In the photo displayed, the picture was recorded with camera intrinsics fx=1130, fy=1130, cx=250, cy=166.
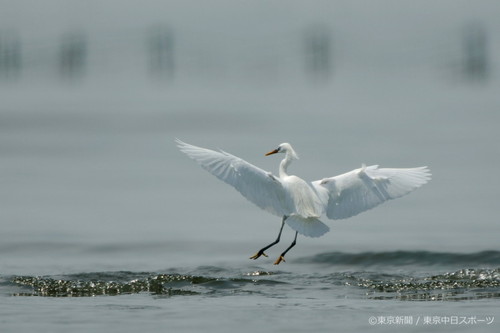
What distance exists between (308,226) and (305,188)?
555 mm

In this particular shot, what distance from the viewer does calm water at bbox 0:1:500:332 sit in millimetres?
11789

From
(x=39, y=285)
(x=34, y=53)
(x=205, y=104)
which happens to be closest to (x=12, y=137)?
(x=205, y=104)

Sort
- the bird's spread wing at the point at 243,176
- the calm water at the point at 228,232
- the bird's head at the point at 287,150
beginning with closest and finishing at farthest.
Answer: the calm water at the point at 228,232, the bird's spread wing at the point at 243,176, the bird's head at the point at 287,150

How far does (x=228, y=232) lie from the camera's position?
58.2 ft

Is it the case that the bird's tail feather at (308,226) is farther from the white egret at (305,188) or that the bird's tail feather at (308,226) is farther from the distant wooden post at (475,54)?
the distant wooden post at (475,54)

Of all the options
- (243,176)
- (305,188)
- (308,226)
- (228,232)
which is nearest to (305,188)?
(305,188)

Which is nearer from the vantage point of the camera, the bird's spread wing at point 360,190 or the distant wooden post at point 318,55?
the bird's spread wing at point 360,190

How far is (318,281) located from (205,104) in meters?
28.2

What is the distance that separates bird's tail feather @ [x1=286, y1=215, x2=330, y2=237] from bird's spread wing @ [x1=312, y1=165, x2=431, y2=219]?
23.7 inches

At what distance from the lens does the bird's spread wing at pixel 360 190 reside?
14.0m

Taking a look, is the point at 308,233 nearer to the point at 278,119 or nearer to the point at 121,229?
the point at 121,229

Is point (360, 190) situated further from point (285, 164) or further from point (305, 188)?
point (285, 164)

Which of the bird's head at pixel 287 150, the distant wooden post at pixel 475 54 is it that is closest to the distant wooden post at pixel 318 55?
the distant wooden post at pixel 475 54

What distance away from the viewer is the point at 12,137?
30359 millimetres
